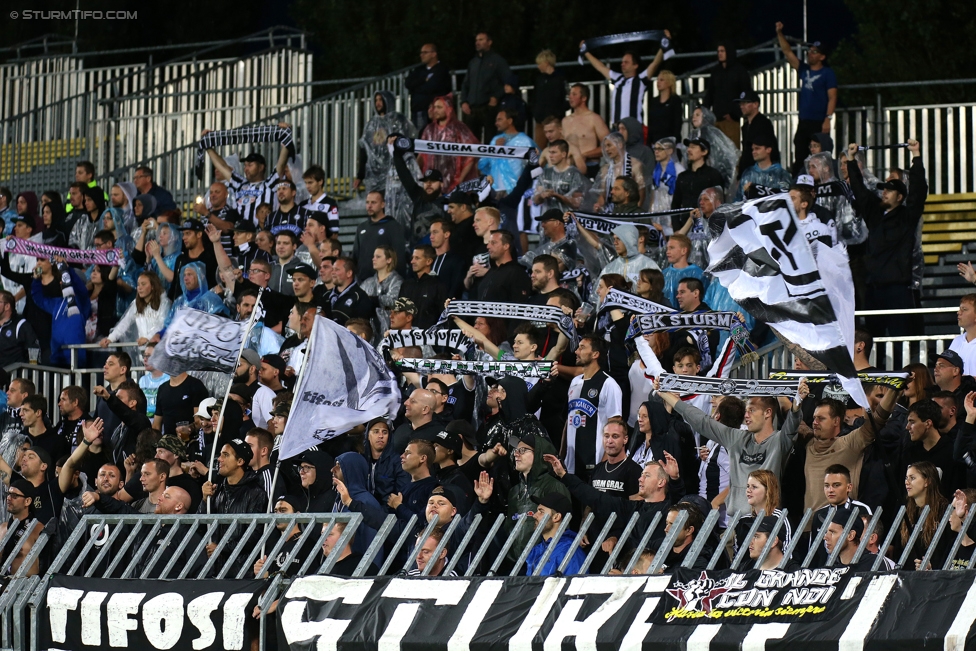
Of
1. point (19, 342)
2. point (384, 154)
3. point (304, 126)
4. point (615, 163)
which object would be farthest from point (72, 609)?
point (304, 126)

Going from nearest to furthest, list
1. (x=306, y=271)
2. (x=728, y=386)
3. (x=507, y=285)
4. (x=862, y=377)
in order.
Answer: (x=728, y=386) → (x=862, y=377) → (x=507, y=285) → (x=306, y=271)

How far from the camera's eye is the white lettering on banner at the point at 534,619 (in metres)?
9.77

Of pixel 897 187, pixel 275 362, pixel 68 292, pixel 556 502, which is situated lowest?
pixel 556 502

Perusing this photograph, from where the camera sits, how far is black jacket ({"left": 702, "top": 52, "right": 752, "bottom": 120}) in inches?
786

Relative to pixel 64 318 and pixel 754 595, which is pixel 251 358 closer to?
pixel 64 318

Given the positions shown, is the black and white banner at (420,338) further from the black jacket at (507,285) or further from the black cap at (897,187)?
the black cap at (897,187)

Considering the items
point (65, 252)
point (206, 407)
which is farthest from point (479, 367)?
point (65, 252)

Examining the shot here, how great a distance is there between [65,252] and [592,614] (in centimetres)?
1043

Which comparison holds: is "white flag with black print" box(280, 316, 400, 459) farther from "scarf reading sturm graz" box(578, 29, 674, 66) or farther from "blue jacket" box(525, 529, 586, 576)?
"scarf reading sturm graz" box(578, 29, 674, 66)

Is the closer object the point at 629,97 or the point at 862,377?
the point at 862,377

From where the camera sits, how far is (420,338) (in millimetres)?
14617

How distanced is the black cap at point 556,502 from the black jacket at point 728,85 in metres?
8.93

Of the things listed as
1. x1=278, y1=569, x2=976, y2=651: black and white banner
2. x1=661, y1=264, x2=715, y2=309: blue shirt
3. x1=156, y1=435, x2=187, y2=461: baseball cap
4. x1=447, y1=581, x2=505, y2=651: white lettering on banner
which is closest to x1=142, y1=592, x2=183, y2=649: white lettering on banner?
x1=278, y1=569, x2=976, y2=651: black and white banner

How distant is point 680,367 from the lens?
1335 centimetres
